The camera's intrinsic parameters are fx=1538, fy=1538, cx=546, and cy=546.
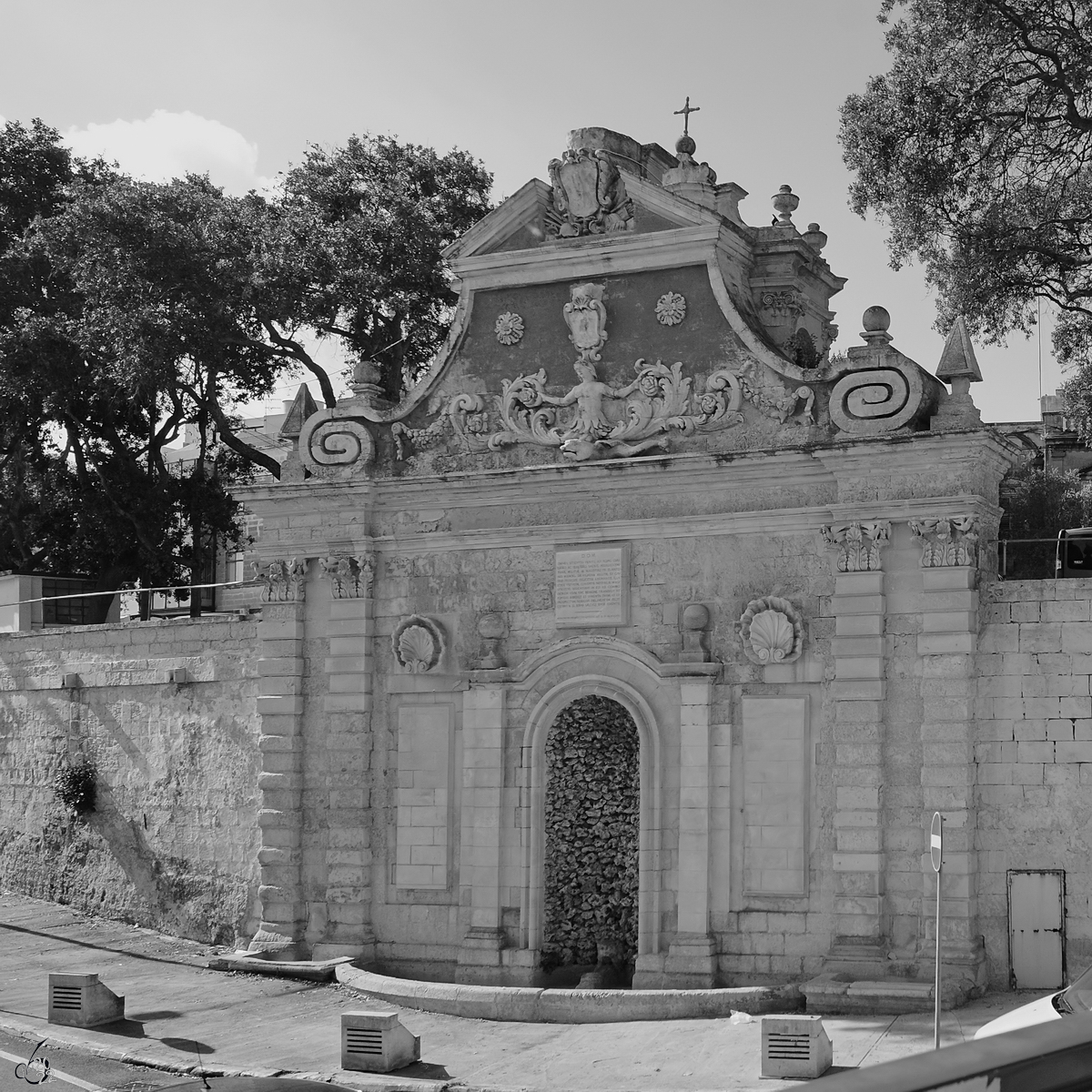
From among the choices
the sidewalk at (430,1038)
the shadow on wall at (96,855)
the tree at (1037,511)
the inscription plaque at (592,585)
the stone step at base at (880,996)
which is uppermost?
the tree at (1037,511)

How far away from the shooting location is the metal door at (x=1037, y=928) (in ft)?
53.1

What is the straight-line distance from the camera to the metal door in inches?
637

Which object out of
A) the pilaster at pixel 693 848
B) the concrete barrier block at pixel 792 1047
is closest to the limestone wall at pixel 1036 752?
the pilaster at pixel 693 848

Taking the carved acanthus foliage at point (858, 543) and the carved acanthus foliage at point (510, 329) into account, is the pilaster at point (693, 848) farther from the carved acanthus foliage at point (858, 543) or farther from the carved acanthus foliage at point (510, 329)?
the carved acanthus foliage at point (510, 329)

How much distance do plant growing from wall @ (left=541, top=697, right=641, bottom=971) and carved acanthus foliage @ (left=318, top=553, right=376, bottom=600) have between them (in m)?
3.09

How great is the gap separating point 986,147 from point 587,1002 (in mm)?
14229

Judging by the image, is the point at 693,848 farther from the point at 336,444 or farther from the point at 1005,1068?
the point at 1005,1068

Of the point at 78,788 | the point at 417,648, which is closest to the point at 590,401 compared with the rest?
the point at 417,648

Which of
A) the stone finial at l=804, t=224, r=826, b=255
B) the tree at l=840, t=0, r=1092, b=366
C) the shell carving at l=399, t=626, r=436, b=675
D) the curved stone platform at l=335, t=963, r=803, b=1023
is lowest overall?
the curved stone platform at l=335, t=963, r=803, b=1023

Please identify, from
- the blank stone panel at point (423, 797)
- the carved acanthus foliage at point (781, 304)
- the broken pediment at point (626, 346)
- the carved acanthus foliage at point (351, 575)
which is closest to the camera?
the broken pediment at point (626, 346)

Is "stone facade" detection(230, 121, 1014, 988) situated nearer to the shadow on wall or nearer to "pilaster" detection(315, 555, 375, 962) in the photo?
"pilaster" detection(315, 555, 375, 962)

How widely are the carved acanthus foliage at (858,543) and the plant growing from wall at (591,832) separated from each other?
343 centimetres

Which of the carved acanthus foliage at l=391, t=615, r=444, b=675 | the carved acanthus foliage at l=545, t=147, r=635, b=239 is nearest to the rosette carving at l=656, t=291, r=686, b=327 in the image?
the carved acanthus foliage at l=545, t=147, r=635, b=239

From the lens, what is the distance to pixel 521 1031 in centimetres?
1628
